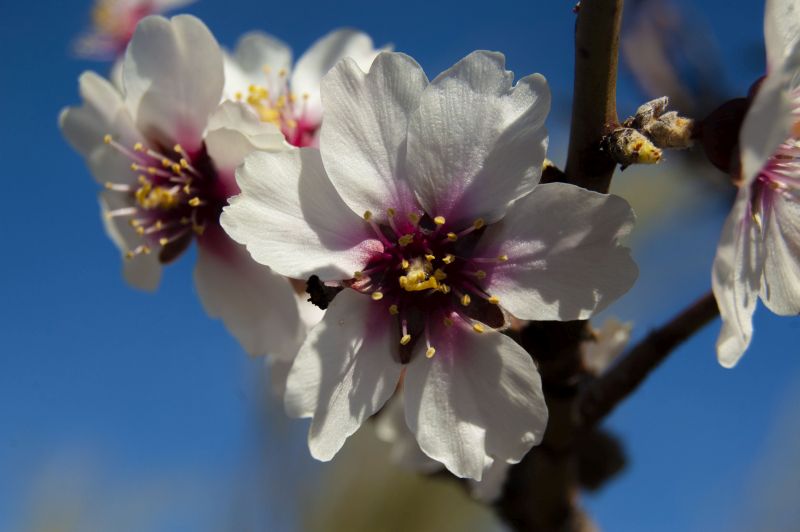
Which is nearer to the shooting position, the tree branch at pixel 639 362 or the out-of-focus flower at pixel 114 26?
the tree branch at pixel 639 362

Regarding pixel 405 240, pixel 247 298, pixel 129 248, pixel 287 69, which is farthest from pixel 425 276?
pixel 287 69

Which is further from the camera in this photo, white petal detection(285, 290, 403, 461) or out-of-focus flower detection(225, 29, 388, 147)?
out-of-focus flower detection(225, 29, 388, 147)

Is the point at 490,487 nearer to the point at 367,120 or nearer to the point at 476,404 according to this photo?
the point at 476,404

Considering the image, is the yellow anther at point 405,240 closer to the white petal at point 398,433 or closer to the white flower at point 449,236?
the white flower at point 449,236

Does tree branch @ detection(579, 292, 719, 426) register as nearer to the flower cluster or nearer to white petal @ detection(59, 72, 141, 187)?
the flower cluster

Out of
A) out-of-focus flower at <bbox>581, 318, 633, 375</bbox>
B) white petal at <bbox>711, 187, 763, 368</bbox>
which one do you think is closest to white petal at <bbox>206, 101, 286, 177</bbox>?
white petal at <bbox>711, 187, 763, 368</bbox>

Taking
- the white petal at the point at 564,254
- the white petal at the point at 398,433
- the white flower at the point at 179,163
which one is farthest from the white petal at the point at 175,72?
the white petal at the point at 398,433

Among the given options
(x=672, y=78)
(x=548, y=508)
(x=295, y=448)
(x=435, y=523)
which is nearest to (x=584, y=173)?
(x=548, y=508)
